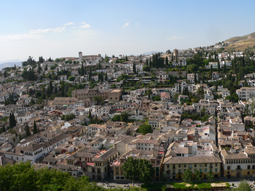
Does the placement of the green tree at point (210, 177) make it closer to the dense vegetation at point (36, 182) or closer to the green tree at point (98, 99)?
the dense vegetation at point (36, 182)

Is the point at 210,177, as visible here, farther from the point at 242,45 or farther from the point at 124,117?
the point at 242,45

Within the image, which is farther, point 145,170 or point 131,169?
point 131,169

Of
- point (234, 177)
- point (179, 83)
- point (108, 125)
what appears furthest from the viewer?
point (179, 83)

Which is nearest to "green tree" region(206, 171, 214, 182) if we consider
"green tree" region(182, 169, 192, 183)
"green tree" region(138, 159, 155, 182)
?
"green tree" region(182, 169, 192, 183)

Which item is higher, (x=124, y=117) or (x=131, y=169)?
(x=124, y=117)

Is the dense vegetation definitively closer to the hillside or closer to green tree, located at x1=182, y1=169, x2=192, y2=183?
green tree, located at x1=182, y1=169, x2=192, y2=183

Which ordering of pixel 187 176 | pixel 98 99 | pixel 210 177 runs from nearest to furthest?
pixel 187 176
pixel 210 177
pixel 98 99

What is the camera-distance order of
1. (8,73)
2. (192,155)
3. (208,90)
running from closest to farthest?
(192,155)
(208,90)
(8,73)

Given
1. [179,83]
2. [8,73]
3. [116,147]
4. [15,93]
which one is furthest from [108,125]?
[8,73]

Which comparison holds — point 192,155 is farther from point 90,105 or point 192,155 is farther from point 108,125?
point 90,105

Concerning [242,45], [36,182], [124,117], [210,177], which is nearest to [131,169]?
[210,177]

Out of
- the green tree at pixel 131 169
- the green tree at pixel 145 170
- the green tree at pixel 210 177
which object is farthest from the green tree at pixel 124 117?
the green tree at pixel 210 177
